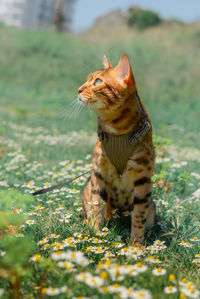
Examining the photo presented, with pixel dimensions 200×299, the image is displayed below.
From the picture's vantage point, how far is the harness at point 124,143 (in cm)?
260

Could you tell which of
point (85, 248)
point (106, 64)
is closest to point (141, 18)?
point (106, 64)

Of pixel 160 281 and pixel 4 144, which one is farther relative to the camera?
pixel 4 144

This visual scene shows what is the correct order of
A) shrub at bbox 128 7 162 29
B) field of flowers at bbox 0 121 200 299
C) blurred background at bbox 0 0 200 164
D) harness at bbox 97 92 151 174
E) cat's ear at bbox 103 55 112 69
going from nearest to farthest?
field of flowers at bbox 0 121 200 299 → harness at bbox 97 92 151 174 → cat's ear at bbox 103 55 112 69 → blurred background at bbox 0 0 200 164 → shrub at bbox 128 7 162 29

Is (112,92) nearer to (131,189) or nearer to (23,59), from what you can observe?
(131,189)

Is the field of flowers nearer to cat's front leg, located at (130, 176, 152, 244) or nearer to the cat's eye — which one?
cat's front leg, located at (130, 176, 152, 244)

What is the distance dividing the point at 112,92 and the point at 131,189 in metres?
0.82

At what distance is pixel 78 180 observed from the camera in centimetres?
359

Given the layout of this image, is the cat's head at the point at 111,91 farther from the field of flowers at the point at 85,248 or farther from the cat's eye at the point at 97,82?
the field of flowers at the point at 85,248

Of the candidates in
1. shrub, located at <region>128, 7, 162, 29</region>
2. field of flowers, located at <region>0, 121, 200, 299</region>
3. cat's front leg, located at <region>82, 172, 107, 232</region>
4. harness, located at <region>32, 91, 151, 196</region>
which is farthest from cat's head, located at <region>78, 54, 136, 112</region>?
shrub, located at <region>128, 7, 162, 29</region>

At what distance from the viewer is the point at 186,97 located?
13.7 m

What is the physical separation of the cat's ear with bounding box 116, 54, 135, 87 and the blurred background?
440 millimetres

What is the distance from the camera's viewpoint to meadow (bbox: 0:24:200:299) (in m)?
1.80

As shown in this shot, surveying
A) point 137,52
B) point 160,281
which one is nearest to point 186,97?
point 137,52

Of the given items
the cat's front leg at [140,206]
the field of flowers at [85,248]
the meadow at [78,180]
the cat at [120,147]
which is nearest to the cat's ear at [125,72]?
the cat at [120,147]
